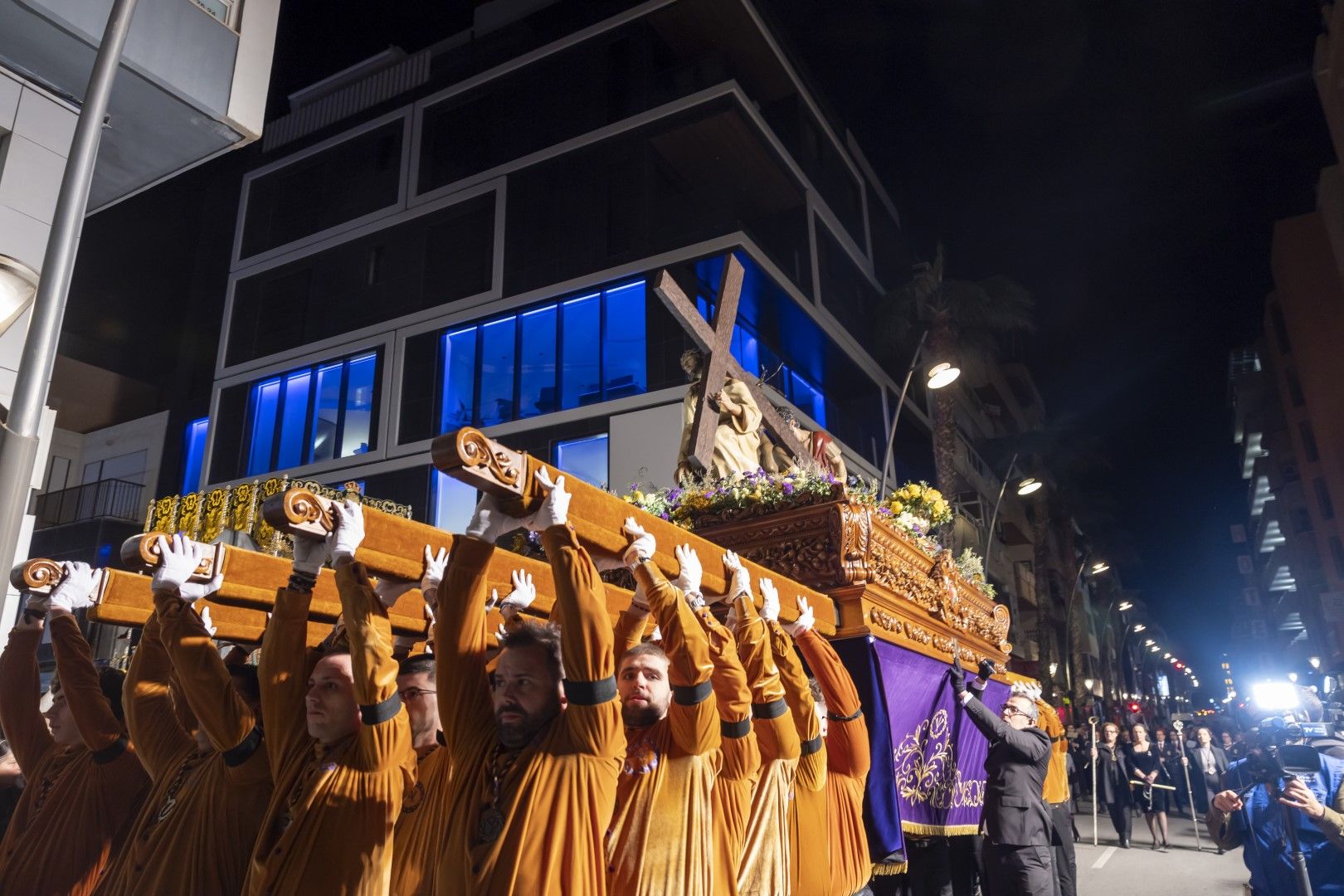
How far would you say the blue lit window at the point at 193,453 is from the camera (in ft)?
82.2

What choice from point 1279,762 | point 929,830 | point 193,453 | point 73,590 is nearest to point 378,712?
point 73,590

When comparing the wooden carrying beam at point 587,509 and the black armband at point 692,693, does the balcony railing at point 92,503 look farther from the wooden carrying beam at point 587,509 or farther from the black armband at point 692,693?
the black armband at point 692,693

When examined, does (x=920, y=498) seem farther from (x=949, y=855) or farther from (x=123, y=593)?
(x=123, y=593)

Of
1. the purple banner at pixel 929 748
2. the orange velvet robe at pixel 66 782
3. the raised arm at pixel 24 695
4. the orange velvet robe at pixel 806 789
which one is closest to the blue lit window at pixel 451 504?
the purple banner at pixel 929 748

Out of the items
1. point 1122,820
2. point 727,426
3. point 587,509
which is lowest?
point 1122,820

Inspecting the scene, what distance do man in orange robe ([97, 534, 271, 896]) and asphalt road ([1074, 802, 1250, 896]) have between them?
10.5 metres

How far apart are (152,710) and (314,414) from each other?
20.6 meters

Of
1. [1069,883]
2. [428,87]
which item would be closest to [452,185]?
[428,87]

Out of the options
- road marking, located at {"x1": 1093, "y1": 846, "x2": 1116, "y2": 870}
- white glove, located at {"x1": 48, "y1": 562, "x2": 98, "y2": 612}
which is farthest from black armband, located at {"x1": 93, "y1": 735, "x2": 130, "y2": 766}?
road marking, located at {"x1": 1093, "y1": 846, "x2": 1116, "y2": 870}

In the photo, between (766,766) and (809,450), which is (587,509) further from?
(809,450)

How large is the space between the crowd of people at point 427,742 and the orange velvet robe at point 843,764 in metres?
0.32

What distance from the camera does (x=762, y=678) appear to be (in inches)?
175

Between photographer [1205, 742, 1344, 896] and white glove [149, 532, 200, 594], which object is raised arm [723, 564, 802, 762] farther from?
photographer [1205, 742, 1344, 896]

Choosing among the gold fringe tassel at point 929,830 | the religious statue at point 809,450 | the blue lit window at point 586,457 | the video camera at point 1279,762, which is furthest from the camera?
the blue lit window at point 586,457
